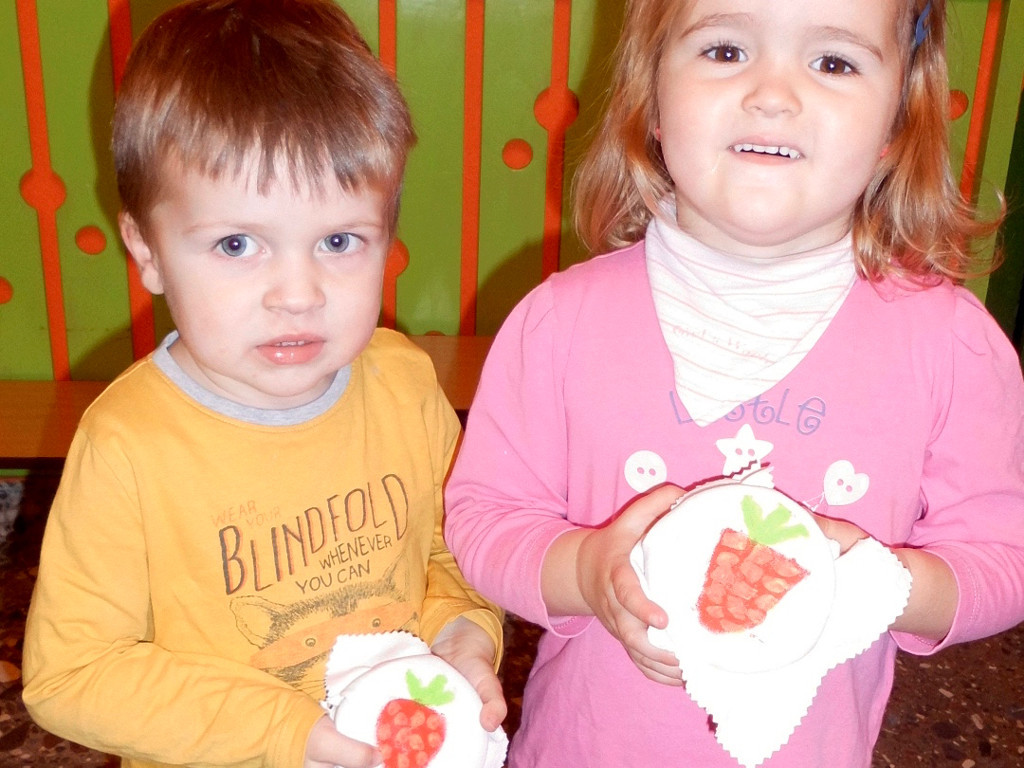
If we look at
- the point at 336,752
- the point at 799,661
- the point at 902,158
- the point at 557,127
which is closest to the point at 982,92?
the point at 557,127

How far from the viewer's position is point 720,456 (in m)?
0.98

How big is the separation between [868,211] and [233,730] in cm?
76

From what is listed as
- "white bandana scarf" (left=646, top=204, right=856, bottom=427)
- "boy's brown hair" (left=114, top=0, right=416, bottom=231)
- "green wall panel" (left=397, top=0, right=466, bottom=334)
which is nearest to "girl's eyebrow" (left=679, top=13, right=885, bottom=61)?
"white bandana scarf" (left=646, top=204, right=856, bottom=427)

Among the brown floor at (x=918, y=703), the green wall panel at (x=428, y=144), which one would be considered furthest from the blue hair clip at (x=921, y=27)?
the green wall panel at (x=428, y=144)

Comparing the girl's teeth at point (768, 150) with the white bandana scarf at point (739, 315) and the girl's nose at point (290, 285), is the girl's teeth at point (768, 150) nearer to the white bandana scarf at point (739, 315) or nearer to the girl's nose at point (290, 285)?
the white bandana scarf at point (739, 315)

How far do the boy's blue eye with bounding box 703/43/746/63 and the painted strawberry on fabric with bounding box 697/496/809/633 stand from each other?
0.40 meters

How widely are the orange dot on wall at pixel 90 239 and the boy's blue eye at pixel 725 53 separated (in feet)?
5.77

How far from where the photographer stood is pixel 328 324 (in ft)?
3.22

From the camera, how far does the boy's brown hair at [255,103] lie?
922 millimetres

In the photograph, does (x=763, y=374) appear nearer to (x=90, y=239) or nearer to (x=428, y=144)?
(x=428, y=144)

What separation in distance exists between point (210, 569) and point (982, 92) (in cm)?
207

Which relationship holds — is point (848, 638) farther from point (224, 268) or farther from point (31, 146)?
point (31, 146)

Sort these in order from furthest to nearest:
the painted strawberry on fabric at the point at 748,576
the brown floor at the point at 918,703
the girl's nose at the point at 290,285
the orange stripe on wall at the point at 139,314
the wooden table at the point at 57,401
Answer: the orange stripe on wall at the point at 139,314, the wooden table at the point at 57,401, the brown floor at the point at 918,703, the girl's nose at the point at 290,285, the painted strawberry on fabric at the point at 748,576

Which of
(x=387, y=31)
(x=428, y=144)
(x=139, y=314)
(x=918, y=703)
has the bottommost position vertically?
(x=918, y=703)
